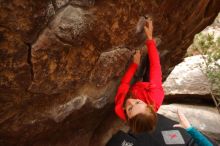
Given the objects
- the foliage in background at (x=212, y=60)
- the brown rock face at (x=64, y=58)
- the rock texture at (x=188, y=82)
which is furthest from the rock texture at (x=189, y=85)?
the brown rock face at (x=64, y=58)

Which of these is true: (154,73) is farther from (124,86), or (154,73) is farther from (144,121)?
(144,121)

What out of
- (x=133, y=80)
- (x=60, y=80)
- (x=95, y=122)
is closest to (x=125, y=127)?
(x=95, y=122)

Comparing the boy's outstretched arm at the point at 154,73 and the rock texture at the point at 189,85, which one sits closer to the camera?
the boy's outstretched arm at the point at 154,73

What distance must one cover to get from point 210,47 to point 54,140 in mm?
6235

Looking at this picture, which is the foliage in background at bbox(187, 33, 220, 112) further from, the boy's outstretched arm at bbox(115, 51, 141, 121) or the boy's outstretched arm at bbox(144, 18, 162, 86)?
the boy's outstretched arm at bbox(115, 51, 141, 121)

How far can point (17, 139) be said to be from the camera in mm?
4121

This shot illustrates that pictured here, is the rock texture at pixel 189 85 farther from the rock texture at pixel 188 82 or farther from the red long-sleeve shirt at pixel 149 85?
the red long-sleeve shirt at pixel 149 85

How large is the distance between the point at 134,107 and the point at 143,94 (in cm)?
37

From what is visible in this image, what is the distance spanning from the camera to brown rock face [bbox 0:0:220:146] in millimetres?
3229

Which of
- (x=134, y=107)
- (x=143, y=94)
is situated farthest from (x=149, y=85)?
(x=134, y=107)

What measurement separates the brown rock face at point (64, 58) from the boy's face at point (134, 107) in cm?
43

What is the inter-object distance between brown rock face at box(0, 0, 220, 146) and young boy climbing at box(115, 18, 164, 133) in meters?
0.13

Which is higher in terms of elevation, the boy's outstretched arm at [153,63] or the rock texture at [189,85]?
the boy's outstretched arm at [153,63]

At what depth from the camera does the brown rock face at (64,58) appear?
3229 mm
